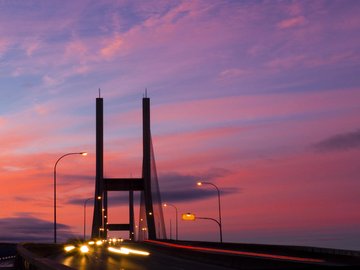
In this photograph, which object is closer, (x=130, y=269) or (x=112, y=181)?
(x=130, y=269)

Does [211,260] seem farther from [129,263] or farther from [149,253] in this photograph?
[149,253]

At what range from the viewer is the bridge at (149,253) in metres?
27.0

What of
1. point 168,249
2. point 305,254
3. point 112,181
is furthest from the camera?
point 112,181

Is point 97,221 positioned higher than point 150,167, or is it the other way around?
point 150,167

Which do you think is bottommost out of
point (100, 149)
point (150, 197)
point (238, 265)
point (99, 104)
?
point (238, 265)

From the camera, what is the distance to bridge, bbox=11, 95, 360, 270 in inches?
1064

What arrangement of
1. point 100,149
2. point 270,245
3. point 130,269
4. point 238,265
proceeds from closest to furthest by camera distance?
point 130,269
point 238,265
point 270,245
point 100,149

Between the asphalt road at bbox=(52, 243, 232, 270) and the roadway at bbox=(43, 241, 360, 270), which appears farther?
the asphalt road at bbox=(52, 243, 232, 270)

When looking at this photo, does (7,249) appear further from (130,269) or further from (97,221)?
(130,269)

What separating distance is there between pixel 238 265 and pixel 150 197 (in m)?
64.1

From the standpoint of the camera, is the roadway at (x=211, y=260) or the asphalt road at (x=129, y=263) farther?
the asphalt road at (x=129, y=263)

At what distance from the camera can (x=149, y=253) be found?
58.8 m

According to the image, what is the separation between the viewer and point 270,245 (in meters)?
50.9

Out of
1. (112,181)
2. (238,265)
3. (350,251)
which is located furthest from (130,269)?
(112,181)
